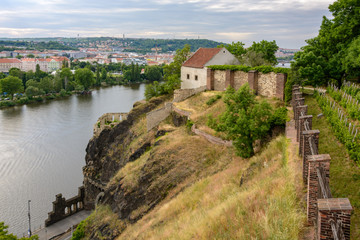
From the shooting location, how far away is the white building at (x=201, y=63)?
3434 cm

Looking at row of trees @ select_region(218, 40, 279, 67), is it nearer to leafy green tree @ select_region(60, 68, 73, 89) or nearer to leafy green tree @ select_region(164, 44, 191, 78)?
leafy green tree @ select_region(164, 44, 191, 78)

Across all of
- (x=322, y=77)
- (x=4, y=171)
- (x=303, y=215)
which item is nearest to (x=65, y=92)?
(x=4, y=171)

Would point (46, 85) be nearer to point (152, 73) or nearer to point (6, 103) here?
point (6, 103)

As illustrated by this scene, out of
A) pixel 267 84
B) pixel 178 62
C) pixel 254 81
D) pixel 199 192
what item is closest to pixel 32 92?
pixel 178 62

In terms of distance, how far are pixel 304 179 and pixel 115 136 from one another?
28.4 m

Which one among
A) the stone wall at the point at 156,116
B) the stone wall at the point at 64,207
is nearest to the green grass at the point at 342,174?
the stone wall at the point at 156,116

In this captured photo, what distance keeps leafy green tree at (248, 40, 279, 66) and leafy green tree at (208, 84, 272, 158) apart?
2241 centimetres

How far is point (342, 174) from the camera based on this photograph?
36.8ft

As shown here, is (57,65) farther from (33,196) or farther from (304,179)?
(304,179)

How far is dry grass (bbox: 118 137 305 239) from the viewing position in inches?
297

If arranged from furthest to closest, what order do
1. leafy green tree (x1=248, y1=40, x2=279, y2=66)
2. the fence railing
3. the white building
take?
leafy green tree (x1=248, y1=40, x2=279, y2=66) < the white building < the fence railing

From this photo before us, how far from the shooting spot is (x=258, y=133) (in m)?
16.8

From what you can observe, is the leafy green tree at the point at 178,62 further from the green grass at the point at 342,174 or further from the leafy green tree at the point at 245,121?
the green grass at the point at 342,174

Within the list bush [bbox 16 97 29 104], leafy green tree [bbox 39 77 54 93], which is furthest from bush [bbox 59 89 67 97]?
bush [bbox 16 97 29 104]
